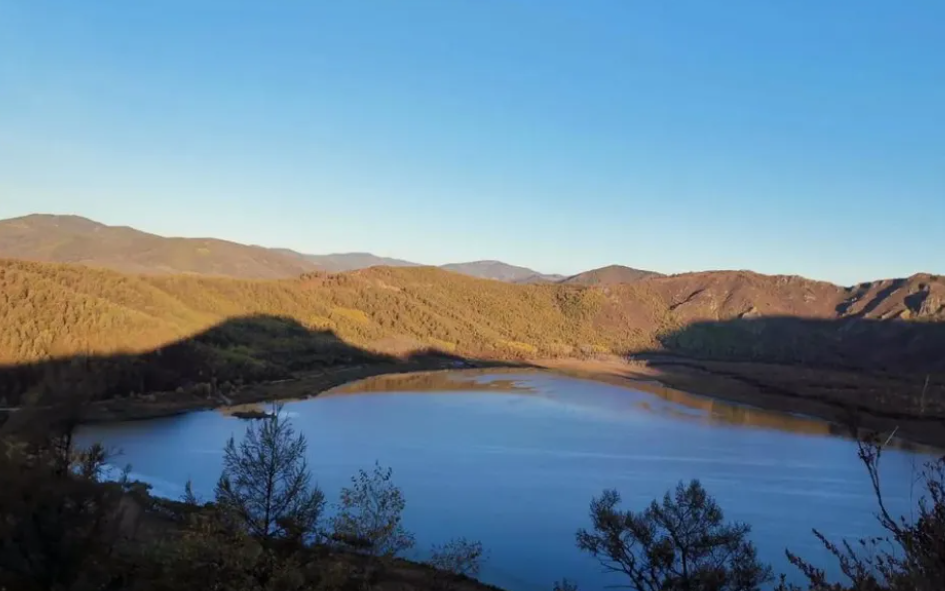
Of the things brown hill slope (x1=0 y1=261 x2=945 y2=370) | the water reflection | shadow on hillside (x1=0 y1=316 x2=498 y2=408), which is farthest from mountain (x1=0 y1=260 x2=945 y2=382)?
the water reflection

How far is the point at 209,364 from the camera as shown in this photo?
195ft

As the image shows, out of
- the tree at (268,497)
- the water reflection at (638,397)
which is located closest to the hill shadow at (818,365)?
the water reflection at (638,397)

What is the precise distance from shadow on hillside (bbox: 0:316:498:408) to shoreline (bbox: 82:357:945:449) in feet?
4.64

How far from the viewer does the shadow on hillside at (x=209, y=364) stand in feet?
144

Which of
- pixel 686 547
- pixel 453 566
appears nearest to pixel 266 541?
pixel 453 566

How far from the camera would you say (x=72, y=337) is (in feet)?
169

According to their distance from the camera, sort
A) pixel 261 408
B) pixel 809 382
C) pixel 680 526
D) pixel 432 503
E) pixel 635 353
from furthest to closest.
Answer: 1. pixel 635 353
2. pixel 809 382
3. pixel 261 408
4. pixel 432 503
5. pixel 680 526

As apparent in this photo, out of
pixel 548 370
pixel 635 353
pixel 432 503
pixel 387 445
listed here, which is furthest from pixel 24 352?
pixel 635 353

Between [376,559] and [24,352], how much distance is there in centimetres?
4378

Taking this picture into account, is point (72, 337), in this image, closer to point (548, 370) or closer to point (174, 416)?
point (174, 416)

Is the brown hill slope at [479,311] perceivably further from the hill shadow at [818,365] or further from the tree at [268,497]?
the tree at [268,497]

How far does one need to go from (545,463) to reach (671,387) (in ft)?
149

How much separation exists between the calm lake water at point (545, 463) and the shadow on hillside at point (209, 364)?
5999 millimetres

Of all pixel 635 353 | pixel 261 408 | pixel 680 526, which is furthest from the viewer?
pixel 635 353
